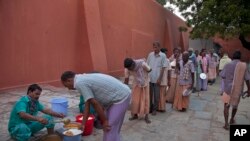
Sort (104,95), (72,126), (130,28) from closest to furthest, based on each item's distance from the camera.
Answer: (104,95) < (72,126) < (130,28)

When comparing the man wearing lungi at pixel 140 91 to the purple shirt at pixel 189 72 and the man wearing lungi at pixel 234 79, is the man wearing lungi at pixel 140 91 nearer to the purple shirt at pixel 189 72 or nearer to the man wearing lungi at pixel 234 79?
the purple shirt at pixel 189 72

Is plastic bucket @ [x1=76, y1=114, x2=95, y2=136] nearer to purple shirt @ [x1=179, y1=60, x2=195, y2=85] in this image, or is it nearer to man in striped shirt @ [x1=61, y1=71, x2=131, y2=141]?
man in striped shirt @ [x1=61, y1=71, x2=131, y2=141]

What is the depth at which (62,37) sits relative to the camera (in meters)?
9.02

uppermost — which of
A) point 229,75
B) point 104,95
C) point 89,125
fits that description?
point 104,95

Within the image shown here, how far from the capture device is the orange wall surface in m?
7.27

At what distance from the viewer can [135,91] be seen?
6.12 meters

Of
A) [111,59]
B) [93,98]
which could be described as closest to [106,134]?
[93,98]

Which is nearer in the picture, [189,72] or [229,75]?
[229,75]

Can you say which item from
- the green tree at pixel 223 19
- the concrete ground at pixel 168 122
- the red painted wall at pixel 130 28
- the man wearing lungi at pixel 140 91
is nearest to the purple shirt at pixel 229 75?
the concrete ground at pixel 168 122

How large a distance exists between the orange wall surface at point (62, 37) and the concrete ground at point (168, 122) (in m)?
0.68

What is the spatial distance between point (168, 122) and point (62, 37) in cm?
457

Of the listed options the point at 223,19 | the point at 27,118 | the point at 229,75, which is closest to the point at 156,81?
the point at 229,75

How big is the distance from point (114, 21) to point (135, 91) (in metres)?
6.56

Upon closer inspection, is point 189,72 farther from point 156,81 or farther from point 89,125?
point 89,125
